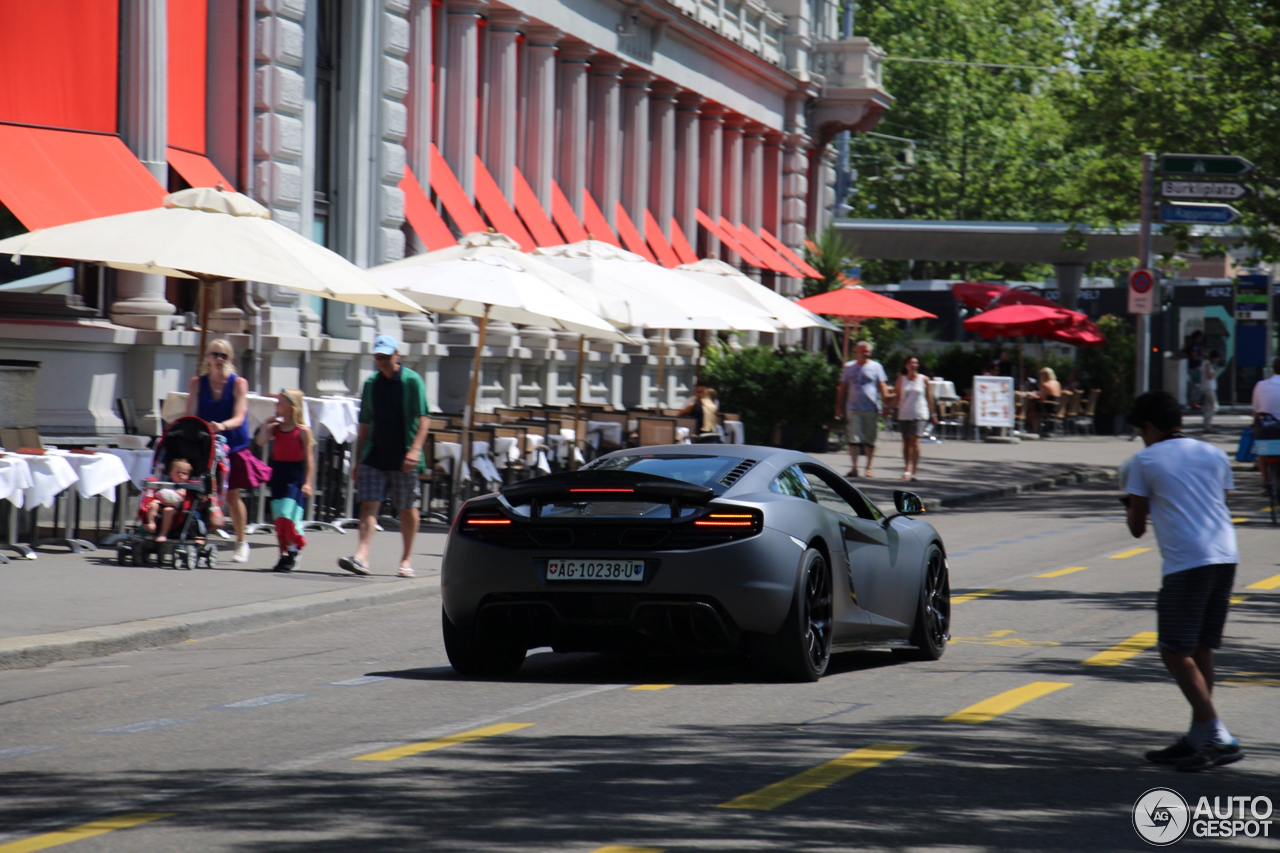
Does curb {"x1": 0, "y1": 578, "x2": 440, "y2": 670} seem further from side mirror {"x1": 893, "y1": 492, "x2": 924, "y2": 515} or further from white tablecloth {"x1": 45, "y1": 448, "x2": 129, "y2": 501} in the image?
side mirror {"x1": 893, "y1": 492, "x2": 924, "y2": 515}

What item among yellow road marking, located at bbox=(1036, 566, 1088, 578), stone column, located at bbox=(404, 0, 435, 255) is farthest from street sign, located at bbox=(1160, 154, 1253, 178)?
stone column, located at bbox=(404, 0, 435, 255)

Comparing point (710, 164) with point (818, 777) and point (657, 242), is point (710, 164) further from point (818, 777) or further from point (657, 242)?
point (818, 777)

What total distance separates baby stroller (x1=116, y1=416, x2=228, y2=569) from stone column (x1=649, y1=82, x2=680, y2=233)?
23.7m

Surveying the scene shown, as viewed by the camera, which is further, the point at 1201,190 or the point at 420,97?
the point at 420,97

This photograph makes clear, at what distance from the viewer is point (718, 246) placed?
136 feet

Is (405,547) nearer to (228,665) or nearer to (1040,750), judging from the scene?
(228,665)

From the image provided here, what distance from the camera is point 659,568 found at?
906 cm

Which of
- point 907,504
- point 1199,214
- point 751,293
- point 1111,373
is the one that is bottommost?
point 907,504

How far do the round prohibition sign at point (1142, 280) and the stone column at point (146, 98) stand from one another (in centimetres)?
1488

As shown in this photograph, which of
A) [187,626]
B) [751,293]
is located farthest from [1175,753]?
[751,293]

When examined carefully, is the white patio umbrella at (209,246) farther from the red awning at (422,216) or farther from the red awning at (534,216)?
the red awning at (534,216)

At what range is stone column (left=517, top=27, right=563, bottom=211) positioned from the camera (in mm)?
31625

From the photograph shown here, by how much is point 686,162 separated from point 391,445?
25.2 meters

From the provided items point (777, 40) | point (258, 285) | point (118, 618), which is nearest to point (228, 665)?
point (118, 618)
